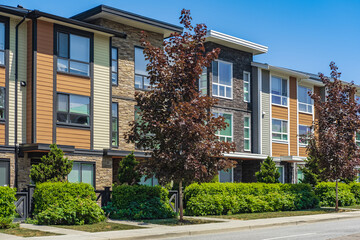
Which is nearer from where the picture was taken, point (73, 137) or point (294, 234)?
point (294, 234)

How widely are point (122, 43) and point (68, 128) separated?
6.30 meters

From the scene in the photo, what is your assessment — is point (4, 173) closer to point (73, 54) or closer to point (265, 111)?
point (73, 54)

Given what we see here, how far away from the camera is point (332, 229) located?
17.5 meters

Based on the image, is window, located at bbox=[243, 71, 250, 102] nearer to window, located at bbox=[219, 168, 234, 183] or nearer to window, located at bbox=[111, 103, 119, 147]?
window, located at bbox=[219, 168, 234, 183]

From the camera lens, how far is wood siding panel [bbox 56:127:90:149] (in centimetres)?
2442

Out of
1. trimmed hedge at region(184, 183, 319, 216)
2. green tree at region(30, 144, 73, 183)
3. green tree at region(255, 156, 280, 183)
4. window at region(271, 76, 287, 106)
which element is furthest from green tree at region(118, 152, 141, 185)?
window at region(271, 76, 287, 106)

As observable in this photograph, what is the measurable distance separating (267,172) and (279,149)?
16.5 ft

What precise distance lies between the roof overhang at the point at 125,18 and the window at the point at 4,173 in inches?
363

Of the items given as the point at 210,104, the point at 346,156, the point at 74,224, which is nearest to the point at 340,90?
the point at 346,156

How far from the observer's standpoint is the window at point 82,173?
24.9 m

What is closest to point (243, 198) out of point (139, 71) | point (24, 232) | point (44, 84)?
point (139, 71)

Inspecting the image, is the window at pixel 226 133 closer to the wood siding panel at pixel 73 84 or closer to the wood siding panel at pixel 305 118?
the wood siding panel at pixel 305 118

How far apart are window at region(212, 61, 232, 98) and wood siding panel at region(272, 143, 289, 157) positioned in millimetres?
5311

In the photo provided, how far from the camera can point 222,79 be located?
34.8m
